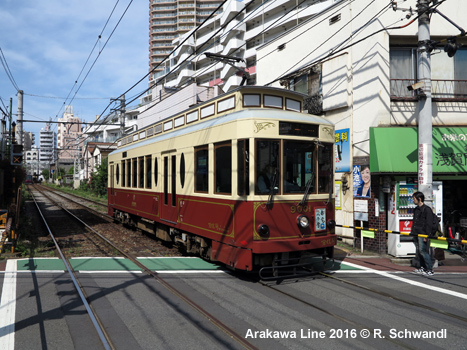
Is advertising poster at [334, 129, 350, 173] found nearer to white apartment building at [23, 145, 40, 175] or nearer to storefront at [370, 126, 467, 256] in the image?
storefront at [370, 126, 467, 256]

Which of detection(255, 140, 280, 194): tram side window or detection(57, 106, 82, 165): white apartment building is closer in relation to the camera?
detection(255, 140, 280, 194): tram side window

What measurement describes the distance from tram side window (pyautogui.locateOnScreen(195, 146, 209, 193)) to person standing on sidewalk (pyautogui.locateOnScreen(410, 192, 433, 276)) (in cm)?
469

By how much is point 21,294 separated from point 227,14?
48.8 m

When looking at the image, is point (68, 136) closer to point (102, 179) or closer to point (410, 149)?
point (102, 179)

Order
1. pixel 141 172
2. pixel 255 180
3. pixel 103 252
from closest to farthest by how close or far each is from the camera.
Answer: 1. pixel 255 180
2. pixel 103 252
3. pixel 141 172

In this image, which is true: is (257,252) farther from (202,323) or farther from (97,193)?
(97,193)

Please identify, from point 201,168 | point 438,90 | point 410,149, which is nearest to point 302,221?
point 201,168

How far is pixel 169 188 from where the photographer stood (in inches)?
394

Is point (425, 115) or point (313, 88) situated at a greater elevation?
point (313, 88)

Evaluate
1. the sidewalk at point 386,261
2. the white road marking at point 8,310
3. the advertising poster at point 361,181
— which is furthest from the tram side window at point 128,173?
the advertising poster at point 361,181

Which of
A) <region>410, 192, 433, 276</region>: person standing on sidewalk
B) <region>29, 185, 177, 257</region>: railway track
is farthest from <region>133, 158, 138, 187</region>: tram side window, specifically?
<region>410, 192, 433, 276</region>: person standing on sidewalk

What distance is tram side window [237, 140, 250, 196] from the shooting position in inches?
270

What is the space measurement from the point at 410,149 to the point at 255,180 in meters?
5.95

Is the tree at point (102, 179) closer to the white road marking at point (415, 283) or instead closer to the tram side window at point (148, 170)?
the tram side window at point (148, 170)
